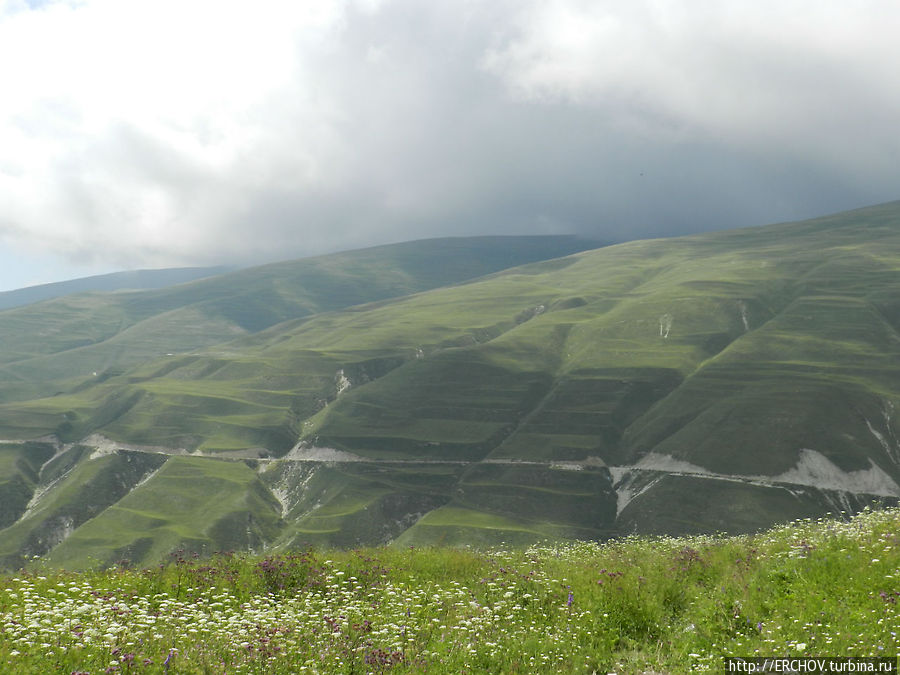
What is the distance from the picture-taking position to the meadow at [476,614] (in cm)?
1409

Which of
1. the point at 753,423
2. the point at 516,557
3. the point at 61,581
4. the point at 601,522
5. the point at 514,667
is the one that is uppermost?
the point at 61,581

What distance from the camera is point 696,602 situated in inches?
686

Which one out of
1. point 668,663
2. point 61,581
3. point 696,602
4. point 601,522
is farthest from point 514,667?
point 601,522

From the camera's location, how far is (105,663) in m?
13.8

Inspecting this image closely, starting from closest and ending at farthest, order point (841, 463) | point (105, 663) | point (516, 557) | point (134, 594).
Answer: point (105, 663) → point (134, 594) → point (516, 557) → point (841, 463)

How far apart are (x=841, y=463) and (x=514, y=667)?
18289 cm

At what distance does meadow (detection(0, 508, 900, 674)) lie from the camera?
1409 centimetres

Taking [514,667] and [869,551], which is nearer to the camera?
[514,667]

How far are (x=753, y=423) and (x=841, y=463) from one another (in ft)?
86.3

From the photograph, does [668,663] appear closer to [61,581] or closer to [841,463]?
[61,581]

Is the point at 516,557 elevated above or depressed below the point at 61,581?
below

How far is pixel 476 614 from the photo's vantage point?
1769 centimetres

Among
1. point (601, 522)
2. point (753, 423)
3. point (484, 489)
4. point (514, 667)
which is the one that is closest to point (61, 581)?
point (514, 667)

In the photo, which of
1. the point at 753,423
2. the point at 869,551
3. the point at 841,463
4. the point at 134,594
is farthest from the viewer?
the point at 753,423
